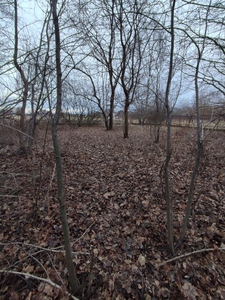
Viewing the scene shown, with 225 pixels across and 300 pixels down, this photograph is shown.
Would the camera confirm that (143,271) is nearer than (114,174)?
Yes

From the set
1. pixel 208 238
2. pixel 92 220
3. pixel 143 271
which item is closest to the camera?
pixel 143 271

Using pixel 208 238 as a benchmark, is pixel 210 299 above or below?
below

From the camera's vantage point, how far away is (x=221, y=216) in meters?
2.09

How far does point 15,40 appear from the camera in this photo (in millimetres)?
3949

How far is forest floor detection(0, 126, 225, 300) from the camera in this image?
131 cm

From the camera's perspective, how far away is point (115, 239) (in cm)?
179

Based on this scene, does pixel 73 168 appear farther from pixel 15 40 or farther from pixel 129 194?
pixel 15 40

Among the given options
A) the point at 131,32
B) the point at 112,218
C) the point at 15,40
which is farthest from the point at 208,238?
the point at 131,32

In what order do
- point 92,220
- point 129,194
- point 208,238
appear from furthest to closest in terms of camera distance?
point 129,194 < point 92,220 < point 208,238

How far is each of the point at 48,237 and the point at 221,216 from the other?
253 cm

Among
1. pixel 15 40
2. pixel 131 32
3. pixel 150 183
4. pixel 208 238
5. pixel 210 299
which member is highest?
pixel 131 32

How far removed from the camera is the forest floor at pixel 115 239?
51.5 inches

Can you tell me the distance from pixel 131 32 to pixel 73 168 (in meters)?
6.70

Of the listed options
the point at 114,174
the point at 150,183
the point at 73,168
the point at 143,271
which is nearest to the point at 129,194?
the point at 150,183
